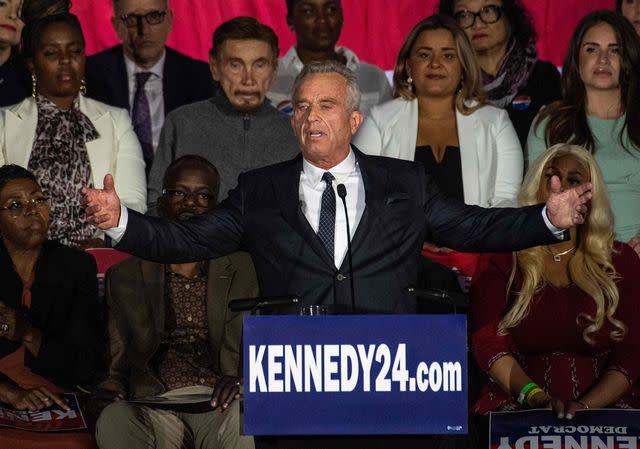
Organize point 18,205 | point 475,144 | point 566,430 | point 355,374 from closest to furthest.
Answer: point 355,374
point 566,430
point 18,205
point 475,144

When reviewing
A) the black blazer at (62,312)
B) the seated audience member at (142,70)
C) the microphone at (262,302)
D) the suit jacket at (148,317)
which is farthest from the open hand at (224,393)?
the seated audience member at (142,70)

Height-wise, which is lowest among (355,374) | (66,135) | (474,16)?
(355,374)

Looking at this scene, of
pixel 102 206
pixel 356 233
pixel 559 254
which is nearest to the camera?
pixel 102 206

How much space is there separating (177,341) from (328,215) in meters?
1.40

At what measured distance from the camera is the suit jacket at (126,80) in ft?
19.1

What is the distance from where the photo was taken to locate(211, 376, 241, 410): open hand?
4230 millimetres

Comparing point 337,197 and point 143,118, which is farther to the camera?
point 143,118

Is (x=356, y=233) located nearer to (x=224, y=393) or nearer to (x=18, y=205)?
(x=224, y=393)

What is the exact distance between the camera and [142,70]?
19.2 ft

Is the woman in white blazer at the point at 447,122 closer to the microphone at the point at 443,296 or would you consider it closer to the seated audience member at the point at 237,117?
the seated audience member at the point at 237,117

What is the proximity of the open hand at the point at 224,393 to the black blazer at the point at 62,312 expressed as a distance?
56 cm

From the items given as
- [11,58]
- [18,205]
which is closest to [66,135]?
[11,58]

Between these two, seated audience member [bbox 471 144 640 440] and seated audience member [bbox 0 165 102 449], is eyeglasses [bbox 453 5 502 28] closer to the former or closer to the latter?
seated audience member [bbox 471 144 640 440]

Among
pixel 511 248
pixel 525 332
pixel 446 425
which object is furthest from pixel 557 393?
pixel 446 425
